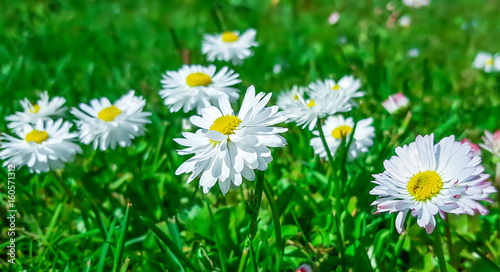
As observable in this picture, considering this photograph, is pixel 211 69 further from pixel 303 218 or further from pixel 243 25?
pixel 243 25

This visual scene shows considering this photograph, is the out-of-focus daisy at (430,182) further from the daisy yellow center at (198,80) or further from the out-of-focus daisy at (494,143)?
the daisy yellow center at (198,80)

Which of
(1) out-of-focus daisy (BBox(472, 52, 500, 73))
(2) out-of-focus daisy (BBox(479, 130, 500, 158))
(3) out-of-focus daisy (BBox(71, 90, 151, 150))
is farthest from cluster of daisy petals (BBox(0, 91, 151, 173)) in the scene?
(1) out-of-focus daisy (BBox(472, 52, 500, 73))

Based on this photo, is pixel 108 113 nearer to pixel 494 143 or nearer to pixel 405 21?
pixel 494 143

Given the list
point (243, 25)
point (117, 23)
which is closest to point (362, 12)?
point (243, 25)

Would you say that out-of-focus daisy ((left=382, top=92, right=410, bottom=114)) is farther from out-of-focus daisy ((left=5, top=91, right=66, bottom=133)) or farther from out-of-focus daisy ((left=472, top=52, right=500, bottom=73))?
out-of-focus daisy ((left=5, top=91, right=66, bottom=133))

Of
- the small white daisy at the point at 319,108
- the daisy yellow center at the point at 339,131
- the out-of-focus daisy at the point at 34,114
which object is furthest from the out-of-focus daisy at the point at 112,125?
the daisy yellow center at the point at 339,131
